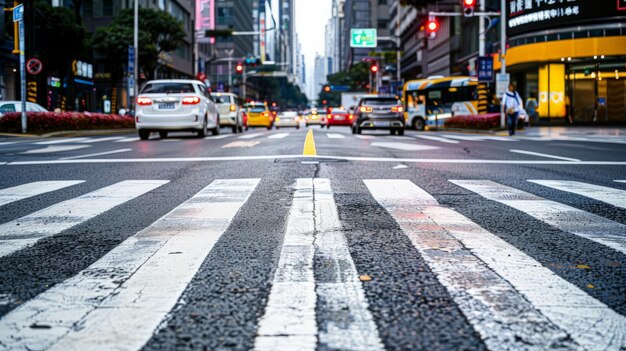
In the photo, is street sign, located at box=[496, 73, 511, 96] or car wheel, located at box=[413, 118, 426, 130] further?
car wheel, located at box=[413, 118, 426, 130]

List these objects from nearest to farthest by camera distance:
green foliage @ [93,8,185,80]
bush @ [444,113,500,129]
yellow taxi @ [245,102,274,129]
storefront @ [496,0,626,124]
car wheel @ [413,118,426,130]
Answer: bush @ [444,113,500,129], storefront @ [496,0,626,124], car wheel @ [413,118,426,130], yellow taxi @ [245,102,274,129], green foliage @ [93,8,185,80]

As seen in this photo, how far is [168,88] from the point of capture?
1866 centimetres

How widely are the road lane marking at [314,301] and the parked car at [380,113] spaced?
2034 centimetres

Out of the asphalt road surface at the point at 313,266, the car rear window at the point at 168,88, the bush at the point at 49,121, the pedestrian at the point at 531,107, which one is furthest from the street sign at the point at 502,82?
the asphalt road surface at the point at 313,266

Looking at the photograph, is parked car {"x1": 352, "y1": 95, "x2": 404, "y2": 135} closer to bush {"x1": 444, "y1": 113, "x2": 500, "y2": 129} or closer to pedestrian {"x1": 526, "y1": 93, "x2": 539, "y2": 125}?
bush {"x1": 444, "y1": 113, "x2": 500, "y2": 129}

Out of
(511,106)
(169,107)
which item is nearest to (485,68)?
(511,106)

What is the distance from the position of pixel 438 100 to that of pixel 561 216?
33900 mm

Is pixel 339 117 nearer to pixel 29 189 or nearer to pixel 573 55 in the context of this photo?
pixel 573 55

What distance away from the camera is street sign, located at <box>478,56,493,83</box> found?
93.8ft

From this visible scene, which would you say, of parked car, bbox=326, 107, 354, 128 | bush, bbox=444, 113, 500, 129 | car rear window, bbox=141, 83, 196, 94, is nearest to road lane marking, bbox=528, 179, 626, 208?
car rear window, bbox=141, 83, 196, 94

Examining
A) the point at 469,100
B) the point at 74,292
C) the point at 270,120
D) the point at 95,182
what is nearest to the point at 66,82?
the point at 270,120

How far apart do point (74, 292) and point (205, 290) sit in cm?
53

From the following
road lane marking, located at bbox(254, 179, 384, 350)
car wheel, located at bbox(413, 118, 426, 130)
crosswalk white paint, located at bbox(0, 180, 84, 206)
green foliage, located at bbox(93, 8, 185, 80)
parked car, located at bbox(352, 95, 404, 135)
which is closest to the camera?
road lane marking, located at bbox(254, 179, 384, 350)

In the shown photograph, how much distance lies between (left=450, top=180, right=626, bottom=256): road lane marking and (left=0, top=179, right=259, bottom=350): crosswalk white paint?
2.28 m
